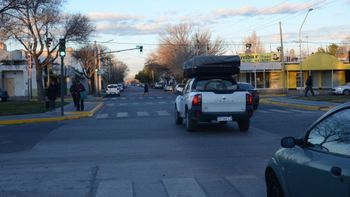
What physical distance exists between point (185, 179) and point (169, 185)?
50 centimetres

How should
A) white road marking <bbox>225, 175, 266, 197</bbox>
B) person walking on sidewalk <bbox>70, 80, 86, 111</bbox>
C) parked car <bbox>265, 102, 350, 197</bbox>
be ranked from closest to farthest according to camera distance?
parked car <bbox>265, 102, 350, 197</bbox> < white road marking <bbox>225, 175, 266, 197</bbox> < person walking on sidewalk <bbox>70, 80, 86, 111</bbox>

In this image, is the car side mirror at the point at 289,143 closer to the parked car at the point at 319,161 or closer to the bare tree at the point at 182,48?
the parked car at the point at 319,161

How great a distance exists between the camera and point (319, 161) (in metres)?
4.47

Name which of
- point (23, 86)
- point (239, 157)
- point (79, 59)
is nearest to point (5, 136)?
point (239, 157)

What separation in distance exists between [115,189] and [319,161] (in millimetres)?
4188

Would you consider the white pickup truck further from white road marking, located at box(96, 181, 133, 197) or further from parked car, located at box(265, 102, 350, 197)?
parked car, located at box(265, 102, 350, 197)

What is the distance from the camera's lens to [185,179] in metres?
8.66

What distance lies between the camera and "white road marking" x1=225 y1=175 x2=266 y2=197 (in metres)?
7.49

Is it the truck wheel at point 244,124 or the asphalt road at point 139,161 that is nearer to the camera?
the asphalt road at point 139,161

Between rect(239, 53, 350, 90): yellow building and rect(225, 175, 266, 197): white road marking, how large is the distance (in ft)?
176

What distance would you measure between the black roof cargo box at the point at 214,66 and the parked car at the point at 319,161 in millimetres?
12101

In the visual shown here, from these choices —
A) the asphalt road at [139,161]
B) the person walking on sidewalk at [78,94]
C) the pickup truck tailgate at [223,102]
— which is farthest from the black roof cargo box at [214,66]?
the person walking on sidewalk at [78,94]

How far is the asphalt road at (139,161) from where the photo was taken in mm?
8047

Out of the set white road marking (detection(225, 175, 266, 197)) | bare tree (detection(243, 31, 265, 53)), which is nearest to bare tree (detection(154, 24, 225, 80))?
bare tree (detection(243, 31, 265, 53))
